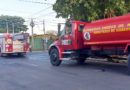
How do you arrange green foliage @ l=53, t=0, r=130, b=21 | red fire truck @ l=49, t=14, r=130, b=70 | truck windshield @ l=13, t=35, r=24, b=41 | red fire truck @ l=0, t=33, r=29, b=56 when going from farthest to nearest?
1. truck windshield @ l=13, t=35, r=24, b=41
2. red fire truck @ l=0, t=33, r=29, b=56
3. green foliage @ l=53, t=0, r=130, b=21
4. red fire truck @ l=49, t=14, r=130, b=70

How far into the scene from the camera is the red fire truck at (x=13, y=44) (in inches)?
1128

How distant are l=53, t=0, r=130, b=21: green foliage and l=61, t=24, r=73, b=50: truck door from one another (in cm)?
203

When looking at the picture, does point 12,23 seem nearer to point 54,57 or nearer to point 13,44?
point 13,44

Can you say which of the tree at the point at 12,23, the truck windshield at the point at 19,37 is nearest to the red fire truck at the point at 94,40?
the truck windshield at the point at 19,37

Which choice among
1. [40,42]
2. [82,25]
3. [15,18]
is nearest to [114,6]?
[82,25]

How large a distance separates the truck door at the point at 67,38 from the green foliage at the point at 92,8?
2.03 m

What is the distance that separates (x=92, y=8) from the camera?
727 inches

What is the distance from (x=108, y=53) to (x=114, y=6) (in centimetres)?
468

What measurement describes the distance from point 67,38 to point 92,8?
2.97 meters

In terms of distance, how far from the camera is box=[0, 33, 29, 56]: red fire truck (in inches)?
1128

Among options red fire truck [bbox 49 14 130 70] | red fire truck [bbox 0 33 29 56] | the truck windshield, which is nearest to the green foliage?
red fire truck [bbox 49 14 130 70]

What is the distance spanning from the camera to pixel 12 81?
1144 cm

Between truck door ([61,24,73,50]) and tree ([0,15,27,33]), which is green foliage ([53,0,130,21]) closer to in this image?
truck door ([61,24,73,50])

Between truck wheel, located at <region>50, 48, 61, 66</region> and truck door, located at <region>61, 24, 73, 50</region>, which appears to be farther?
truck wheel, located at <region>50, 48, 61, 66</region>
